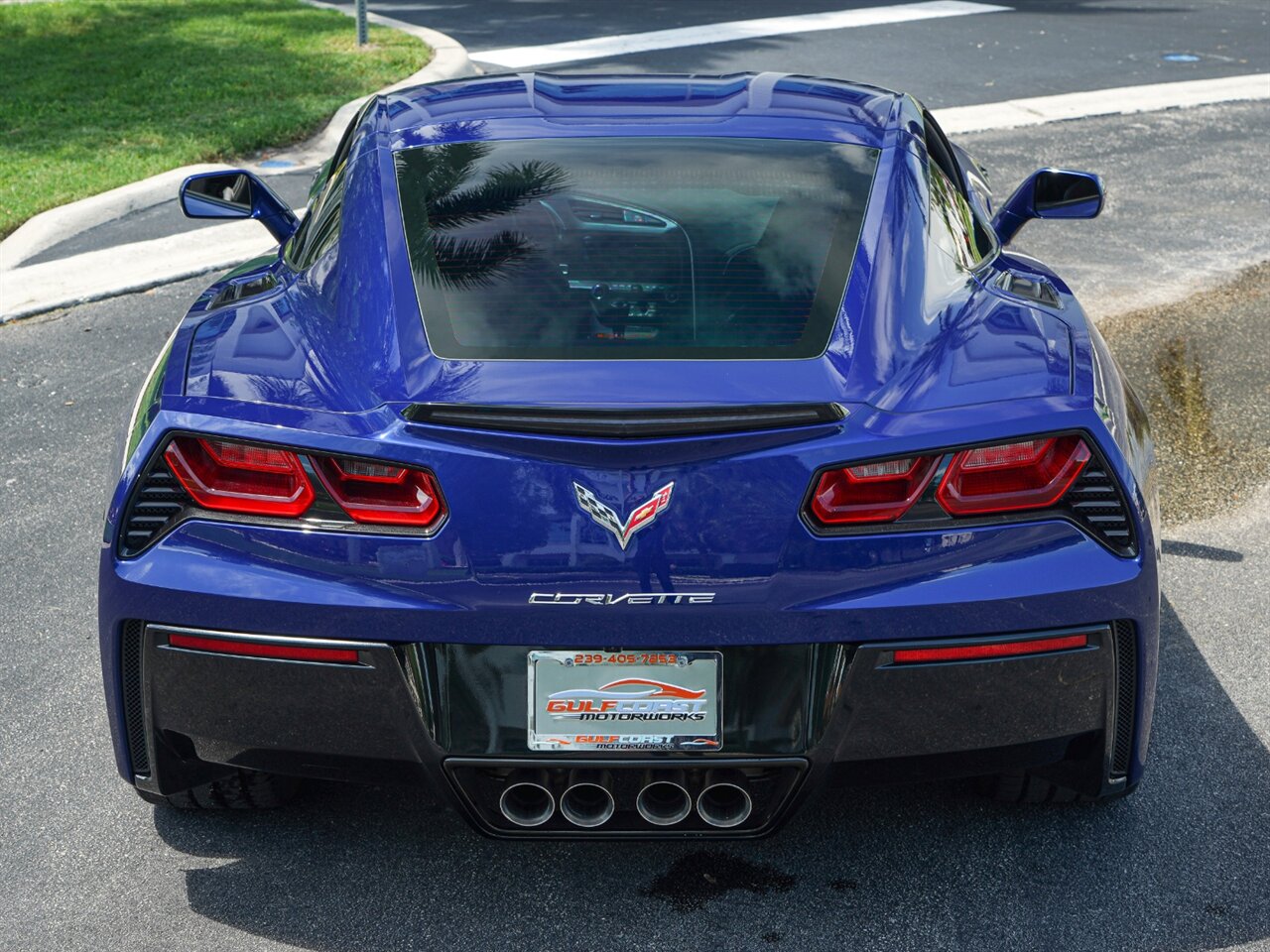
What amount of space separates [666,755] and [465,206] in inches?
54.0

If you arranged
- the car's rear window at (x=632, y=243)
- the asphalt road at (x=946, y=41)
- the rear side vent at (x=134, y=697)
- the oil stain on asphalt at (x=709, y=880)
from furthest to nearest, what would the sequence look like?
the asphalt road at (x=946, y=41) → the oil stain on asphalt at (x=709, y=880) → the car's rear window at (x=632, y=243) → the rear side vent at (x=134, y=697)

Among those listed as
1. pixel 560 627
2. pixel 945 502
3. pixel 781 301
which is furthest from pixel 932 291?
pixel 560 627

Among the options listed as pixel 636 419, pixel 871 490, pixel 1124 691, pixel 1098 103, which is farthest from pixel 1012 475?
pixel 1098 103

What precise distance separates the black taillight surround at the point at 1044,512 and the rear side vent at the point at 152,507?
1130 mm

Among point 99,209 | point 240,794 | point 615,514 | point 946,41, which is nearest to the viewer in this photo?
point 615,514

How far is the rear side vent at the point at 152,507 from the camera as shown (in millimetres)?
2756

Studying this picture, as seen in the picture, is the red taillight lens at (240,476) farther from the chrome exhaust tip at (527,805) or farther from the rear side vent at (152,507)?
the chrome exhaust tip at (527,805)

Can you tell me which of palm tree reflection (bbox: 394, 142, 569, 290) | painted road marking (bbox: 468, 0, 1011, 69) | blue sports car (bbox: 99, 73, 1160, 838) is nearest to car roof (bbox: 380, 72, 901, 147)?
palm tree reflection (bbox: 394, 142, 569, 290)

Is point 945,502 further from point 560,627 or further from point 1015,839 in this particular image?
point 1015,839

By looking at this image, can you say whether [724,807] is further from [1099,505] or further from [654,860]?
[1099,505]

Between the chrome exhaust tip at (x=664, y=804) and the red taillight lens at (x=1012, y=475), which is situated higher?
the red taillight lens at (x=1012, y=475)

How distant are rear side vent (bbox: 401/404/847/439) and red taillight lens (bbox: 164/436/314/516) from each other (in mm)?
253

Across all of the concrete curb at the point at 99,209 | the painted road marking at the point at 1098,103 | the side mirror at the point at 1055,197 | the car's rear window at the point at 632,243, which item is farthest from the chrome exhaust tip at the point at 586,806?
the painted road marking at the point at 1098,103

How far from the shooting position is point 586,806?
2.82m
